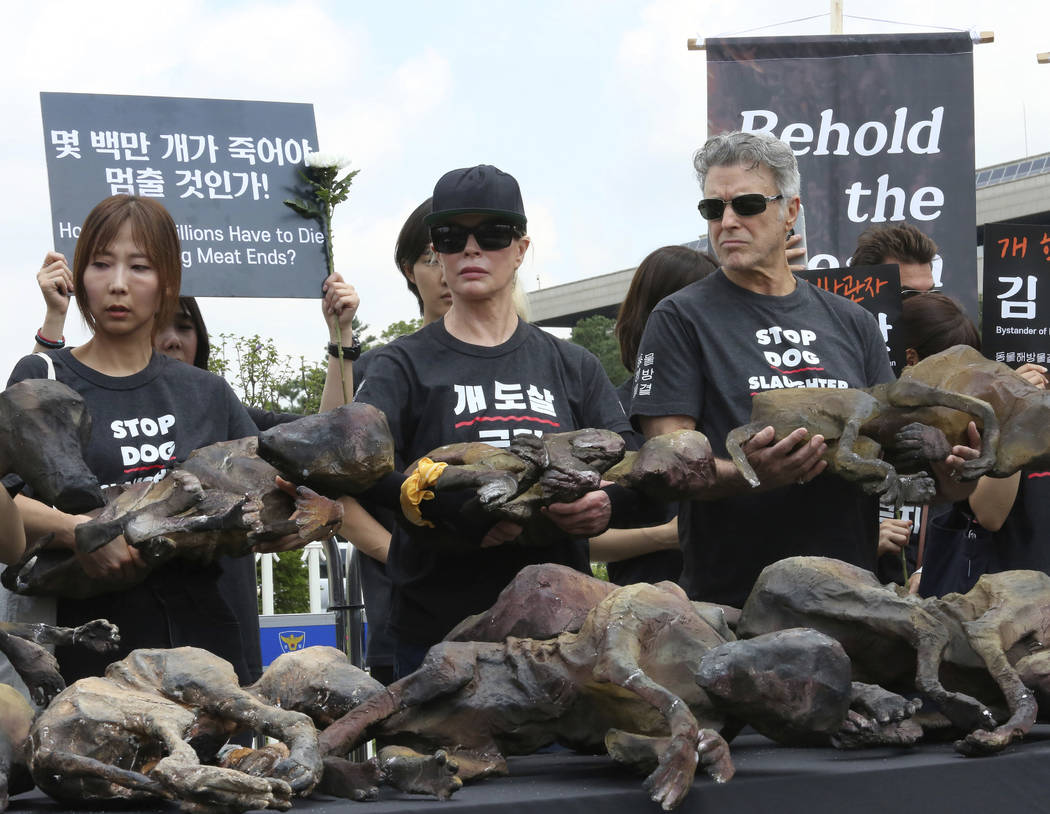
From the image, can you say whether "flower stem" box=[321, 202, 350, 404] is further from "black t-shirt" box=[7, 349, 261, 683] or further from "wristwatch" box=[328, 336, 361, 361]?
"black t-shirt" box=[7, 349, 261, 683]

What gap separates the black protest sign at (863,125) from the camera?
6.21 metres

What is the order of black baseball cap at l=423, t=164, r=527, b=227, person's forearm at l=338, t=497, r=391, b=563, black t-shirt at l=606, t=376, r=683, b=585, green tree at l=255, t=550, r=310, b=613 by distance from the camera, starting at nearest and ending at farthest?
1. black baseball cap at l=423, t=164, r=527, b=227
2. person's forearm at l=338, t=497, r=391, b=563
3. black t-shirt at l=606, t=376, r=683, b=585
4. green tree at l=255, t=550, r=310, b=613

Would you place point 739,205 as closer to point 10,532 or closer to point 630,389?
point 630,389

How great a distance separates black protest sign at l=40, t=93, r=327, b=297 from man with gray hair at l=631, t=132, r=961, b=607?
7.32ft

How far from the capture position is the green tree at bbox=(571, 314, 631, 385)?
114 ft

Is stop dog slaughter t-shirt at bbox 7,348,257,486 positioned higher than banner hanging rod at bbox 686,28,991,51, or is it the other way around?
banner hanging rod at bbox 686,28,991,51

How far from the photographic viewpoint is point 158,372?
10.7ft

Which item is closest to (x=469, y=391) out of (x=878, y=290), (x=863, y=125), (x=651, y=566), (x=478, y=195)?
(x=478, y=195)

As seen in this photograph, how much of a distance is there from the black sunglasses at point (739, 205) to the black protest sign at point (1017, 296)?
3.53 feet

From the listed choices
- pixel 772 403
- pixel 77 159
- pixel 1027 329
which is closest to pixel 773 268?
pixel 772 403

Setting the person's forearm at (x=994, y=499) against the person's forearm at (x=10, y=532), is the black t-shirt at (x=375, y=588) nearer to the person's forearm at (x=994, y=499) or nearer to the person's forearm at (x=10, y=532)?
the person's forearm at (x=10, y=532)

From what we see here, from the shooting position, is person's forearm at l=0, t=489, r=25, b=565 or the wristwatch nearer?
person's forearm at l=0, t=489, r=25, b=565

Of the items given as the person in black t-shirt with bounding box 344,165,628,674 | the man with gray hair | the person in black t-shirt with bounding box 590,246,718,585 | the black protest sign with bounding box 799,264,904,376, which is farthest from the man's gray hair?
the black protest sign with bounding box 799,264,904,376

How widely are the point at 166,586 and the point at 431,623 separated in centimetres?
69
